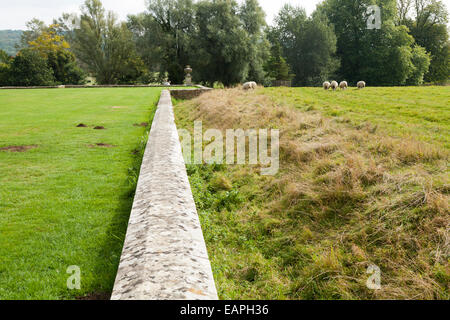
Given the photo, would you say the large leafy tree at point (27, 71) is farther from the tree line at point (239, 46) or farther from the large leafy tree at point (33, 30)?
the large leafy tree at point (33, 30)

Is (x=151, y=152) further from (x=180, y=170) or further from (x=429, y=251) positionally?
(x=429, y=251)

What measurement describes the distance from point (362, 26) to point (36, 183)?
159 feet

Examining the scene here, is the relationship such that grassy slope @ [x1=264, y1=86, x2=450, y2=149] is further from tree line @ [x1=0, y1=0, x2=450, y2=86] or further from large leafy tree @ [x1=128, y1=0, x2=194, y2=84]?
large leafy tree @ [x1=128, y1=0, x2=194, y2=84]

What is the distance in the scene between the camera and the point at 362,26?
144 feet

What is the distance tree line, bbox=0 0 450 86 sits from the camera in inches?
1481

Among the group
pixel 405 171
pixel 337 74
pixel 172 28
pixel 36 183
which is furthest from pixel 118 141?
pixel 337 74

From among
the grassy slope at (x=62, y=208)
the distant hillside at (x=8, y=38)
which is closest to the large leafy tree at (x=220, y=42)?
the grassy slope at (x=62, y=208)

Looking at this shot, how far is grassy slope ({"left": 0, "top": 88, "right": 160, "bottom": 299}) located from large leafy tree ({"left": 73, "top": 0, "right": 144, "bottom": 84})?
36020 mm

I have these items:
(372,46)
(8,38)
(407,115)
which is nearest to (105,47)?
(372,46)

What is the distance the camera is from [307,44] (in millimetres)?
45688

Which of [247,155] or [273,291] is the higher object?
[247,155]

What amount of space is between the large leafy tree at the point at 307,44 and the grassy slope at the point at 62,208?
4036 cm

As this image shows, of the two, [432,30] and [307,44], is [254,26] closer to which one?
[307,44]

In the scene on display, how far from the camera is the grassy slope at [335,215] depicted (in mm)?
3082
